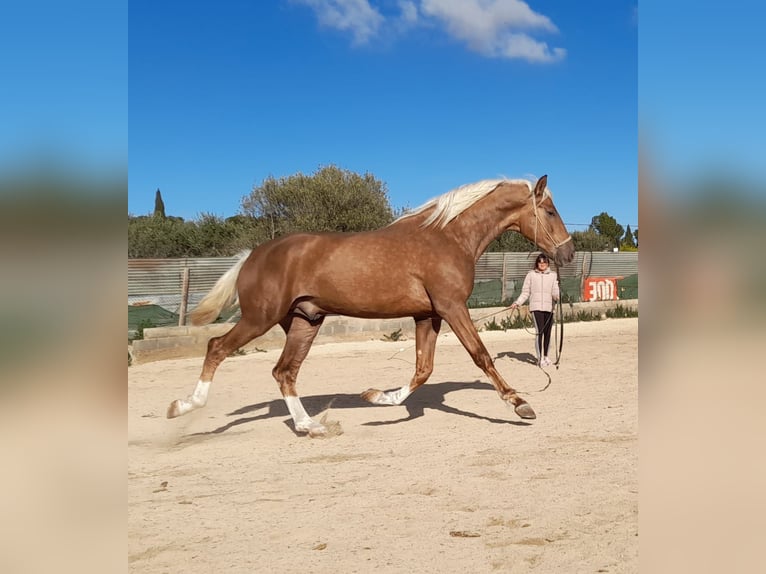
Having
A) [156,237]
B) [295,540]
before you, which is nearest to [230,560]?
[295,540]

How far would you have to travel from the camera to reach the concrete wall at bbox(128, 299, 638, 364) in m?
10.7

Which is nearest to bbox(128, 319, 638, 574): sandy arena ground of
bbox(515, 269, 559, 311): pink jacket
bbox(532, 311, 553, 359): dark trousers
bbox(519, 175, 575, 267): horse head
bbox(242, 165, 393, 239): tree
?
bbox(532, 311, 553, 359): dark trousers

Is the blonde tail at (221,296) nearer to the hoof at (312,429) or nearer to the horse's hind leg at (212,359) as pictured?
the horse's hind leg at (212,359)

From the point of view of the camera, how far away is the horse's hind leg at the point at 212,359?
18.0ft

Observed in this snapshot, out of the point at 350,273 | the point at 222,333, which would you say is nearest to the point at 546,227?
the point at 350,273

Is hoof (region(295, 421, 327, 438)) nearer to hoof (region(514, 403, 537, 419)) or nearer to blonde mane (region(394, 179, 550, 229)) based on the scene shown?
hoof (region(514, 403, 537, 419))

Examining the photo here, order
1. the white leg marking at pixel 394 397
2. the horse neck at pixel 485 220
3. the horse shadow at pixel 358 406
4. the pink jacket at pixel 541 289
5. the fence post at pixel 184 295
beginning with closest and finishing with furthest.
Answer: the horse neck at pixel 485 220 → the horse shadow at pixel 358 406 → the white leg marking at pixel 394 397 → the pink jacket at pixel 541 289 → the fence post at pixel 184 295

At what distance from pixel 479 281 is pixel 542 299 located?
25.4 ft

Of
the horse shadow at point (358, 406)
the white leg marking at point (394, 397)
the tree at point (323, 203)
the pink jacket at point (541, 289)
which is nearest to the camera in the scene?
the horse shadow at point (358, 406)

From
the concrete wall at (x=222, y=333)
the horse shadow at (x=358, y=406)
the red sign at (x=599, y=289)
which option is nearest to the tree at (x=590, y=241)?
the red sign at (x=599, y=289)

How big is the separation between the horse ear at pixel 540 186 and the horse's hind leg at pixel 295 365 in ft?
7.93

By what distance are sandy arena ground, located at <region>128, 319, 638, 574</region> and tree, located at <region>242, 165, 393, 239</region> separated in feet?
57.8
